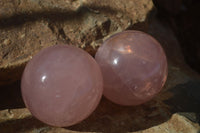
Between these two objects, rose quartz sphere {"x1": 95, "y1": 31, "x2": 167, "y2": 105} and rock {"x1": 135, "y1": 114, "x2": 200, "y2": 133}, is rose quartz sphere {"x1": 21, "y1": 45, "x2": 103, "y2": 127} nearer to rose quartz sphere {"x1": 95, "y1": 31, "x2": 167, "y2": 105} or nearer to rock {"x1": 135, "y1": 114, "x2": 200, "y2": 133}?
rose quartz sphere {"x1": 95, "y1": 31, "x2": 167, "y2": 105}

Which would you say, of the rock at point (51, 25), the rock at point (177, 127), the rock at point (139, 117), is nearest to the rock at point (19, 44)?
the rock at point (51, 25)

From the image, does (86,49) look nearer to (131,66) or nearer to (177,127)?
(131,66)

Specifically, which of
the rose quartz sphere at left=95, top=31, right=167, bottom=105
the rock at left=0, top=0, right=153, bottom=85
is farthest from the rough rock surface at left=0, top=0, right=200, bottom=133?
the rose quartz sphere at left=95, top=31, right=167, bottom=105

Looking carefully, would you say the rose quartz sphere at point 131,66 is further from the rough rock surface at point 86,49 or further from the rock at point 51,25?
the rock at point 51,25

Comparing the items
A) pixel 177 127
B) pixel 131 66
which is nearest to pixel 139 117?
pixel 177 127

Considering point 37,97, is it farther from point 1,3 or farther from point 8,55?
point 1,3

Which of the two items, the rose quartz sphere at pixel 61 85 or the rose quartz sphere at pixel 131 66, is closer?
the rose quartz sphere at pixel 61 85
